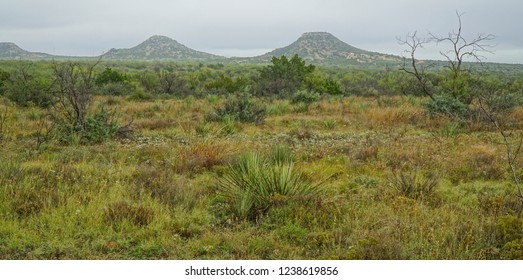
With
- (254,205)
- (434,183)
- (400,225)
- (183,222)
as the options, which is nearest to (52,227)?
(183,222)

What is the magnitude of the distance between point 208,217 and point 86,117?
8.38 metres

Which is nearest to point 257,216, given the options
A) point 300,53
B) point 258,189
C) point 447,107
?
point 258,189

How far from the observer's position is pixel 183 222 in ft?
18.5

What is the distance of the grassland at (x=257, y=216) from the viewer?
4.96 meters

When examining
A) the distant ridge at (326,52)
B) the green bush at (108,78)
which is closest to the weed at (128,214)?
the green bush at (108,78)

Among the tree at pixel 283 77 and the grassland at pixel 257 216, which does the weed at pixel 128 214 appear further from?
the tree at pixel 283 77

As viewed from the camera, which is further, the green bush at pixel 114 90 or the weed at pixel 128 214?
the green bush at pixel 114 90

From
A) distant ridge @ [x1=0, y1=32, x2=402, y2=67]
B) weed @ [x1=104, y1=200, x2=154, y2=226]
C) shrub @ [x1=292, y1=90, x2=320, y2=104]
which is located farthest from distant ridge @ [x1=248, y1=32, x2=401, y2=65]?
weed @ [x1=104, y1=200, x2=154, y2=226]

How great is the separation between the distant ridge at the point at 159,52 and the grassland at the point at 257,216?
5136 inches

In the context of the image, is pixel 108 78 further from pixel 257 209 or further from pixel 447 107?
pixel 257 209

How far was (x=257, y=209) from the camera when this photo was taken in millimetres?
5969

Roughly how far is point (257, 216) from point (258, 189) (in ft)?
1.77

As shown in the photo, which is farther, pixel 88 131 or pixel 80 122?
pixel 80 122

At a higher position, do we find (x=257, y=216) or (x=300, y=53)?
(x=300, y=53)
